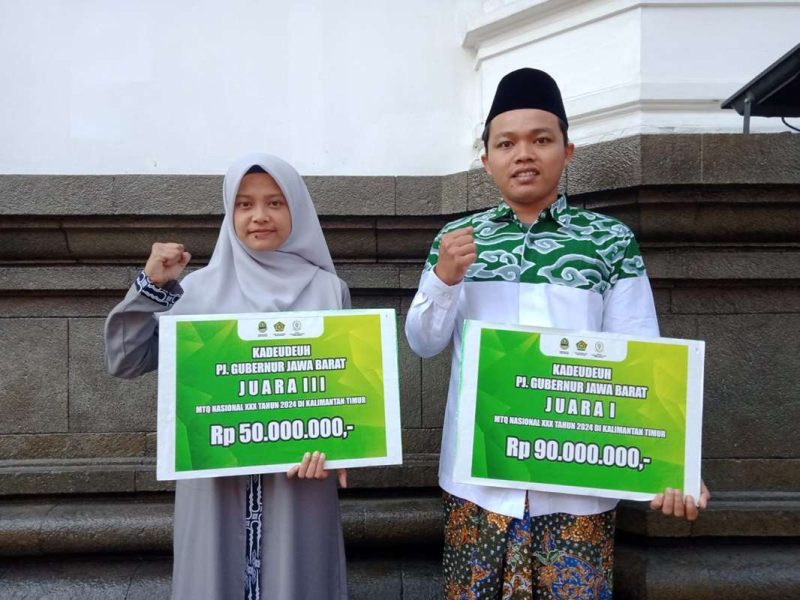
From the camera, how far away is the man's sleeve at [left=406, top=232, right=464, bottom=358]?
1.88 m

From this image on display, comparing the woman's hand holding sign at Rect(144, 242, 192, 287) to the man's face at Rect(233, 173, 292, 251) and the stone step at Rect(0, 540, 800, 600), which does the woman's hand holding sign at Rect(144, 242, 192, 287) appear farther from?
the stone step at Rect(0, 540, 800, 600)

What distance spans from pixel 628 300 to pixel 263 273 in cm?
107

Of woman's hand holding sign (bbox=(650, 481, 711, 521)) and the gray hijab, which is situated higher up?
the gray hijab

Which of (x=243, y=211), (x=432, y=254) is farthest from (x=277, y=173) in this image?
(x=432, y=254)

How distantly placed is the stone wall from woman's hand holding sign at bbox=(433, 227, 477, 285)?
124 cm

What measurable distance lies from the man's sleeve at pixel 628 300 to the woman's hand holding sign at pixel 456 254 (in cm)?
44

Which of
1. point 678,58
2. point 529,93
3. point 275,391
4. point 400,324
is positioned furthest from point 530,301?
point 678,58

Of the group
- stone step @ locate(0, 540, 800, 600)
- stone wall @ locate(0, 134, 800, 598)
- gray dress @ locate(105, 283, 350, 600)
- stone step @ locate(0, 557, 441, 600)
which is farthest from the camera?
stone step @ locate(0, 557, 441, 600)

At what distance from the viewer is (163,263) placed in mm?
2057

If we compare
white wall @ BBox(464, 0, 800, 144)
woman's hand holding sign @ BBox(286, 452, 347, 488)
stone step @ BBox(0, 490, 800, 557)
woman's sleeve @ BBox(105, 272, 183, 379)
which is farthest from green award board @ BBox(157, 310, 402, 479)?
white wall @ BBox(464, 0, 800, 144)

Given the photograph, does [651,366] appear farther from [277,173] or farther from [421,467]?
[421,467]

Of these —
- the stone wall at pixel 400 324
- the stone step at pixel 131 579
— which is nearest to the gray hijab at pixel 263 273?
the stone wall at pixel 400 324

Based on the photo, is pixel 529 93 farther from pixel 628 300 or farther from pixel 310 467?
pixel 310 467

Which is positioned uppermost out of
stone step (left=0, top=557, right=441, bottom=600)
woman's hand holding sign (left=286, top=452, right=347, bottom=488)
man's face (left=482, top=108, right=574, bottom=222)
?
man's face (left=482, top=108, right=574, bottom=222)
